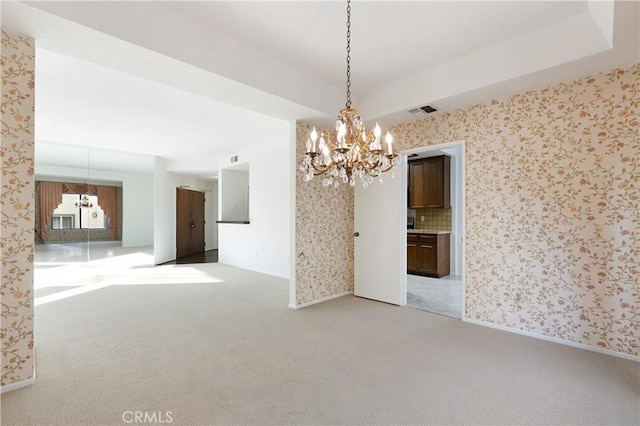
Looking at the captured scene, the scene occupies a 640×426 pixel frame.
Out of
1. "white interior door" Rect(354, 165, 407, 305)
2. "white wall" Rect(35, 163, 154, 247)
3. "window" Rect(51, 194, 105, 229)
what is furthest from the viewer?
"white wall" Rect(35, 163, 154, 247)

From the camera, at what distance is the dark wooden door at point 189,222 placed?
8297 millimetres

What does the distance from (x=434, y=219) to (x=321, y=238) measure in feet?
10.4

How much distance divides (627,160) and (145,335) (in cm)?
450

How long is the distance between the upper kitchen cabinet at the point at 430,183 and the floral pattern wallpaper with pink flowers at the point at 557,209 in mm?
2366

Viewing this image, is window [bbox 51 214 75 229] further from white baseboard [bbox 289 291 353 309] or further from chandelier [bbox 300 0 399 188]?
chandelier [bbox 300 0 399 188]

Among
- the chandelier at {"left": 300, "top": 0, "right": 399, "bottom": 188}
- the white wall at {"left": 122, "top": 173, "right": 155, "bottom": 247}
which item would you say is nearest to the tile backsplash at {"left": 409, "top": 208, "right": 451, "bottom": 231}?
the chandelier at {"left": 300, "top": 0, "right": 399, "bottom": 188}

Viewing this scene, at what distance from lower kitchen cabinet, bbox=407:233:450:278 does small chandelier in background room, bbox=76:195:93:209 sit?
21.9 feet

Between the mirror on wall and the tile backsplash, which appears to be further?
the tile backsplash

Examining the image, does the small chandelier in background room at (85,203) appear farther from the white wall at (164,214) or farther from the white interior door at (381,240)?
the white interior door at (381,240)

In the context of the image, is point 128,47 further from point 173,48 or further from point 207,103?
point 207,103

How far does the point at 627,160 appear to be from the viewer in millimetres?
2428

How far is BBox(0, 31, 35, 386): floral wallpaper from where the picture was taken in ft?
6.24

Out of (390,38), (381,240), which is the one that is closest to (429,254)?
(381,240)

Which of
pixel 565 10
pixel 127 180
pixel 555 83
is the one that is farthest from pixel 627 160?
pixel 127 180
